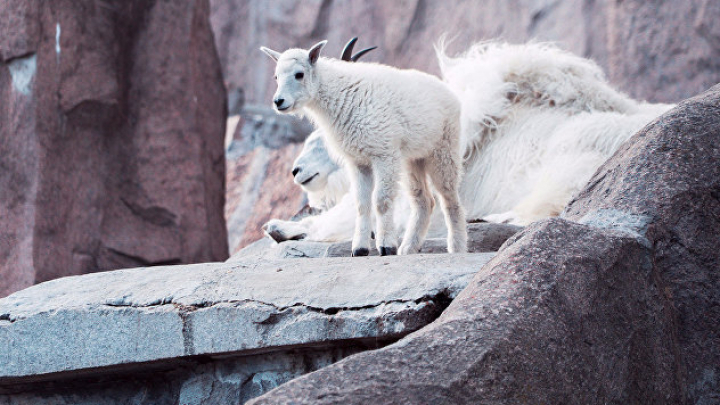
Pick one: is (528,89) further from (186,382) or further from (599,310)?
(599,310)

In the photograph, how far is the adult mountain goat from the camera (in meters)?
3.74

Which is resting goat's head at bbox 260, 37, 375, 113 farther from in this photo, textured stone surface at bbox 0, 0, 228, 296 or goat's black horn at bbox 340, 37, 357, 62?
textured stone surface at bbox 0, 0, 228, 296

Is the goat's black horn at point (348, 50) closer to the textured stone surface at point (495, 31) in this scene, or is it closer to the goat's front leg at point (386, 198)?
the goat's front leg at point (386, 198)

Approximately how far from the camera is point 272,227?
16.6ft

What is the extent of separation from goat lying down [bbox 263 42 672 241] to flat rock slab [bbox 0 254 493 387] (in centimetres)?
208

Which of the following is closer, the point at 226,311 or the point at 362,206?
the point at 226,311

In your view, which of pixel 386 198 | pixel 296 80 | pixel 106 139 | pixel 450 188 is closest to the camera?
pixel 386 198

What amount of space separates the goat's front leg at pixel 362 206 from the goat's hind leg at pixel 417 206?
0.80 ft

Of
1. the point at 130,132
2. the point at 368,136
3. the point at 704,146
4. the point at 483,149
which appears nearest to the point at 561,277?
the point at 704,146

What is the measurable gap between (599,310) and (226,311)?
48.3 inches

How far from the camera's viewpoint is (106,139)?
21.9ft

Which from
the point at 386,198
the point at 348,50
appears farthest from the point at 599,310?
the point at 348,50

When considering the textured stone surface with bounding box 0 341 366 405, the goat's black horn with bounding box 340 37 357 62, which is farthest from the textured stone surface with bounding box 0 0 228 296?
the textured stone surface with bounding box 0 341 366 405

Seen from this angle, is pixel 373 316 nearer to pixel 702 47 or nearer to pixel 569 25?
pixel 702 47
